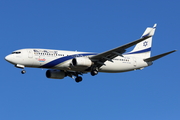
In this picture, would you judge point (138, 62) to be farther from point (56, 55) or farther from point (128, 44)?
point (56, 55)

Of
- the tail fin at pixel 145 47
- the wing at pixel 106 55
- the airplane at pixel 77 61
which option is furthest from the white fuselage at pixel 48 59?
the tail fin at pixel 145 47

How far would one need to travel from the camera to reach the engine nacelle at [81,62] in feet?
158

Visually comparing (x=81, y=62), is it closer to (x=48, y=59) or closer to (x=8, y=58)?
(x=48, y=59)

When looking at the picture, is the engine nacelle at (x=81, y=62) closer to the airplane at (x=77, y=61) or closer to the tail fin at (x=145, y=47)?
the airplane at (x=77, y=61)

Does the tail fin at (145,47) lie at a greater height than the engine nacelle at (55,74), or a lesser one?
greater

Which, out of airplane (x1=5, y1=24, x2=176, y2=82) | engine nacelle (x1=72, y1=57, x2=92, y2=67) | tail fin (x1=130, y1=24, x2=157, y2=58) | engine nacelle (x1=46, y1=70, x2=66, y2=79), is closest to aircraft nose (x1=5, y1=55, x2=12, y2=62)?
airplane (x1=5, y1=24, x2=176, y2=82)

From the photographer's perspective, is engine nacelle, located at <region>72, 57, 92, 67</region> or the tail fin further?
the tail fin

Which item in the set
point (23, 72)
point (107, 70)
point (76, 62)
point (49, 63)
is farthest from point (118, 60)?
point (23, 72)

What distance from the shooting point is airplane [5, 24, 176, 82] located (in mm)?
47312

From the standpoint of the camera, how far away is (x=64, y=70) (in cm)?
5212

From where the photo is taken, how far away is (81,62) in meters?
48.4

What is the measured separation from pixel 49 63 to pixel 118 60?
36.0 feet

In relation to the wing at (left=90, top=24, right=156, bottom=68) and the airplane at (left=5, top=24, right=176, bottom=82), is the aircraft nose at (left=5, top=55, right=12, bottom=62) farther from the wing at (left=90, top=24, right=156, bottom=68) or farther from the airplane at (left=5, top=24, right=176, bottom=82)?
the wing at (left=90, top=24, right=156, bottom=68)

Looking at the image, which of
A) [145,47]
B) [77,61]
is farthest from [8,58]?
[145,47]
